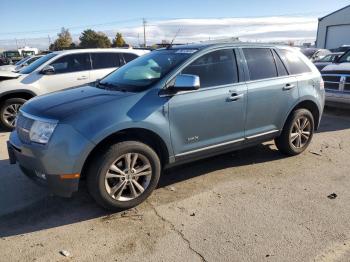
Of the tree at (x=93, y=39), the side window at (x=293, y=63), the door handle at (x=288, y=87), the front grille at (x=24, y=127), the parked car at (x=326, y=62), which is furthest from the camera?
the tree at (x=93, y=39)

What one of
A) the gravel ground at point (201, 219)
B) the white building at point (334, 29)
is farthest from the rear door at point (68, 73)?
Result: the white building at point (334, 29)

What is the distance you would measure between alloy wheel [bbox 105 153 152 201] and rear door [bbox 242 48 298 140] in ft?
5.32

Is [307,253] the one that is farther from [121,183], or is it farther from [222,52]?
[222,52]

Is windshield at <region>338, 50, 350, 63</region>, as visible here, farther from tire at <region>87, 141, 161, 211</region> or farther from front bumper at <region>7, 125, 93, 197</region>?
front bumper at <region>7, 125, 93, 197</region>

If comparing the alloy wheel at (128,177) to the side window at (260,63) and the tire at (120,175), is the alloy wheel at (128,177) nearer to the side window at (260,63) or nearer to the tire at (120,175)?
the tire at (120,175)

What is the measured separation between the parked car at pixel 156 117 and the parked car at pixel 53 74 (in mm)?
A: 3637

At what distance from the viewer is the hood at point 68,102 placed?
3695mm

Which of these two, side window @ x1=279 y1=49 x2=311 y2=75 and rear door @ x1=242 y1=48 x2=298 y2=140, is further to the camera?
side window @ x1=279 y1=49 x2=311 y2=75

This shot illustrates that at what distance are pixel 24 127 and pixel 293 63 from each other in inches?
152

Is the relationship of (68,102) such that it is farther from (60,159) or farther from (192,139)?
(192,139)

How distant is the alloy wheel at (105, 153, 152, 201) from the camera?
3815 mm

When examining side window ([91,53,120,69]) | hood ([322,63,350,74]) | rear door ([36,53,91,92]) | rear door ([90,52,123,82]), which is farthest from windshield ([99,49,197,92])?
hood ([322,63,350,74])

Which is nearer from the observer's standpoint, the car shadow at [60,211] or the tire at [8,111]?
the car shadow at [60,211]

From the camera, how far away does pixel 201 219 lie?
377 cm
